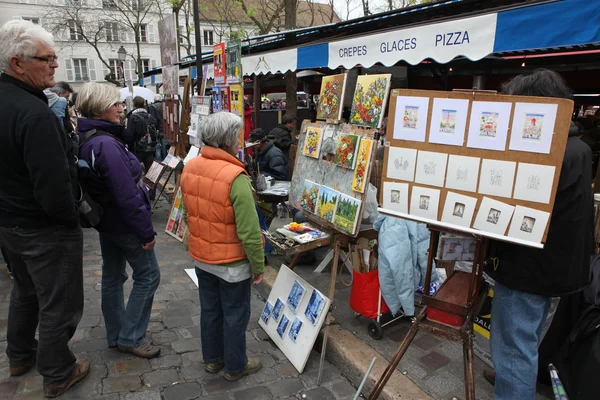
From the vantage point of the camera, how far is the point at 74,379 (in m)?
2.31

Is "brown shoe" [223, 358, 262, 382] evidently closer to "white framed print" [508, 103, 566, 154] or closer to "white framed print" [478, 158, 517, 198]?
"white framed print" [478, 158, 517, 198]

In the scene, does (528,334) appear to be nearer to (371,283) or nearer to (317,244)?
(371,283)

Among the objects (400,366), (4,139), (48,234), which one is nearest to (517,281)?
(400,366)

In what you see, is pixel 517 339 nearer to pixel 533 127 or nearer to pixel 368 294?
pixel 533 127

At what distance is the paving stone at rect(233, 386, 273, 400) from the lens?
2.34 metres

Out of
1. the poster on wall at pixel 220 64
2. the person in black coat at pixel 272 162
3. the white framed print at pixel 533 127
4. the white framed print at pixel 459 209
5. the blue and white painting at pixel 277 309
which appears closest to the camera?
the white framed print at pixel 533 127

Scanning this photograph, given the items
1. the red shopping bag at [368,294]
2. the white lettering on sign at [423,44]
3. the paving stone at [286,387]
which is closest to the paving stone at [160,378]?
the paving stone at [286,387]

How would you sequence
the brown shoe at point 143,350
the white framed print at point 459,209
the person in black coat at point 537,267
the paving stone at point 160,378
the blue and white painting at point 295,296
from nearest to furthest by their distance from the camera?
the person in black coat at point 537,267 → the white framed print at point 459,209 → the paving stone at point 160,378 → the brown shoe at point 143,350 → the blue and white painting at point 295,296

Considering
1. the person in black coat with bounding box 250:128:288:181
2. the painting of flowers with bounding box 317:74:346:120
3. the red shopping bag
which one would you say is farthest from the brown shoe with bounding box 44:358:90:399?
the person in black coat with bounding box 250:128:288:181

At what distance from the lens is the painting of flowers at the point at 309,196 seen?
9.34 feet

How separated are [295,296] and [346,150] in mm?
1090

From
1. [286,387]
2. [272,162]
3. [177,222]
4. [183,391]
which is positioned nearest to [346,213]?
[286,387]

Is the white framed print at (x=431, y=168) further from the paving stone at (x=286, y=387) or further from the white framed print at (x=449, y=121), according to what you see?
the paving stone at (x=286, y=387)

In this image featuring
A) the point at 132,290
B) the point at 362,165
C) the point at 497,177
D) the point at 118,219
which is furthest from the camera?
the point at 132,290
